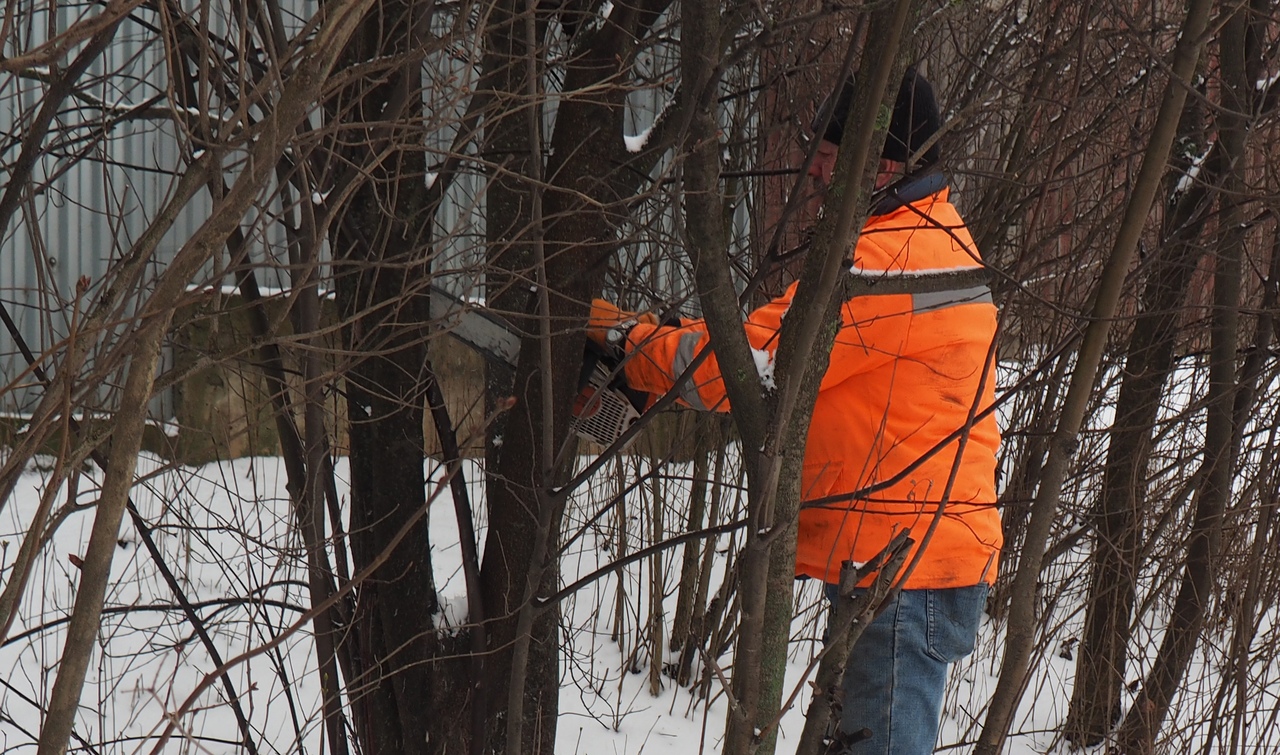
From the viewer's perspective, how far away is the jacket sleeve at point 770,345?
7.48 ft

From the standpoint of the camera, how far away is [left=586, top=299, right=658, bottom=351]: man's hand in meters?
2.50

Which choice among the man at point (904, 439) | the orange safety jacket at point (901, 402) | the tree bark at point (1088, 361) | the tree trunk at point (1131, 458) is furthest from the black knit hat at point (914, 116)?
the tree trunk at point (1131, 458)

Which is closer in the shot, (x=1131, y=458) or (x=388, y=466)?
(x=388, y=466)

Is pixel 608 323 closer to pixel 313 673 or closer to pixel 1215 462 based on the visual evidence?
pixel 1215 462

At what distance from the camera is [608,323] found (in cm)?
256

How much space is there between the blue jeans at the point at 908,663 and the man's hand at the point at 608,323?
0.85m

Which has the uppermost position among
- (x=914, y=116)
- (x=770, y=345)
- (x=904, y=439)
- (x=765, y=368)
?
(x=914, y=116)

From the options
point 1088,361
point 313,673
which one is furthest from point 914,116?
point 313,673

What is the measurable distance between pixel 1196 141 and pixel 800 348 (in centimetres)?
294

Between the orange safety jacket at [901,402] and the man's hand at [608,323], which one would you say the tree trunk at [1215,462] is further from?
the man's hand at [608,323]

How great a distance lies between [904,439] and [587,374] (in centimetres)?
74

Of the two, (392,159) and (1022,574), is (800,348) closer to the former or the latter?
(1022,574)

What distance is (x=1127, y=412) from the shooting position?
4102mm

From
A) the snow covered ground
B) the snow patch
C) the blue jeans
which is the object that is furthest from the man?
the snow covered ground
